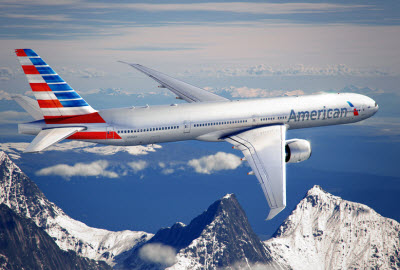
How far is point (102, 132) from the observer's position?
49656mm

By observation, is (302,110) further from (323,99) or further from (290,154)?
(290,154)

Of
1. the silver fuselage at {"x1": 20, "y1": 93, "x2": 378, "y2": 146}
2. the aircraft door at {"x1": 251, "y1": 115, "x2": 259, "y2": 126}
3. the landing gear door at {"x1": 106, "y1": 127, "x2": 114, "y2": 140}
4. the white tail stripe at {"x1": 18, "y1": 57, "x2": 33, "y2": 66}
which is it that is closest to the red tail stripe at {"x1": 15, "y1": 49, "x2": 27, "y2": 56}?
the white tail stripe at {"x1": 18, "y1": 57, "x2": 33, "y2": 66}

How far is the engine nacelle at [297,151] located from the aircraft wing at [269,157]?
3.55ft

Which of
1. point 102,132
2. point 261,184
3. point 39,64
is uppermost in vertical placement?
point 39,64

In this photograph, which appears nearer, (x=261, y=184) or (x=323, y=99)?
(x=261, y=184)

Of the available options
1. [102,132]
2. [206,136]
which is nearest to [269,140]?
[206,136]

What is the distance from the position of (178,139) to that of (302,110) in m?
20.0

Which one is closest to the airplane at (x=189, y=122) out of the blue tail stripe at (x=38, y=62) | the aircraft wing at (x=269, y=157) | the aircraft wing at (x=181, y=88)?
the aircraft wing at (x=269, y=157)

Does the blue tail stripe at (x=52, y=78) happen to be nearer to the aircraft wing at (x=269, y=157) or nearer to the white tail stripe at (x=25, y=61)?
the white tail stripe at (x=25, y=61)

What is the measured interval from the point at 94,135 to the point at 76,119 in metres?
2.86

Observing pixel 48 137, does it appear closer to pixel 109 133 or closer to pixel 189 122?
pixel 109 133

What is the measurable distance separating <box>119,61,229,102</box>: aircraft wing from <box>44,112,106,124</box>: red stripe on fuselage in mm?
→ 19948

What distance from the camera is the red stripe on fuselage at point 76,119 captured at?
48381 mm

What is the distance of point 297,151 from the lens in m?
52.0
